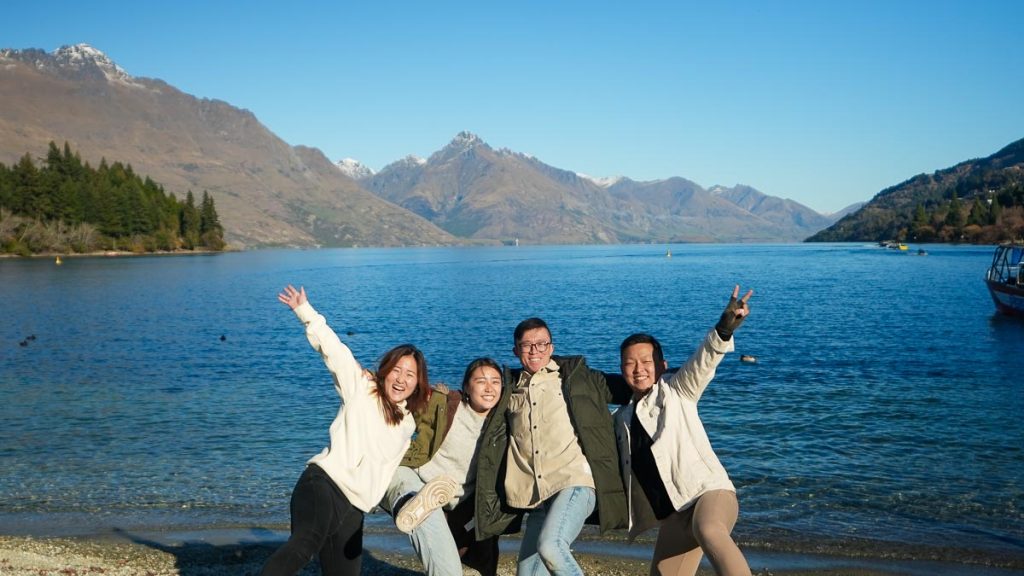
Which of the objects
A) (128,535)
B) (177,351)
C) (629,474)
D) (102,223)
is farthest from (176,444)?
(102,223)

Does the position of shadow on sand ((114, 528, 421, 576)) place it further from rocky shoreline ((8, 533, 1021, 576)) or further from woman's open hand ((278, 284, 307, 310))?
woman's open hand ((278, 284, 307, 310))

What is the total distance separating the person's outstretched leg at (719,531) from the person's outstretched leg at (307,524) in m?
3.37

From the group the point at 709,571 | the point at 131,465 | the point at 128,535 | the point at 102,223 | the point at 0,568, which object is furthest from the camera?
the point at 102,223

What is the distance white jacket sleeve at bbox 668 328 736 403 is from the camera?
23.4 feet

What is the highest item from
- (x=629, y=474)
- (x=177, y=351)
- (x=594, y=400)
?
(x=594, y=400)

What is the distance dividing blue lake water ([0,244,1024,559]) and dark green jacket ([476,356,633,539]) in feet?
20.6

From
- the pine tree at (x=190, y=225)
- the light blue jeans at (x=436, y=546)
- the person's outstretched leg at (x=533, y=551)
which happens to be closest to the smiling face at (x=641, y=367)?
the person's outstretched leg at (x=533, y=551)

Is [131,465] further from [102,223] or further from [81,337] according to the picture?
[102,223]

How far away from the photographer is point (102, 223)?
16000 cm

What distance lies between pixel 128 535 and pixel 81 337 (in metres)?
37.8

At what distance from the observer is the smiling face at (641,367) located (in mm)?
7543

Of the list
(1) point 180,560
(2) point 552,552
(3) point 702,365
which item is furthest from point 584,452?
(1) point 180,560

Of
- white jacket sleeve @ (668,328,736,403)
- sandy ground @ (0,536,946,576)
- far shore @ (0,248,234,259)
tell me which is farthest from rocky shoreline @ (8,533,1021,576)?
far shore @ (0,248,234,259)

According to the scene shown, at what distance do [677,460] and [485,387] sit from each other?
6.44 feet
